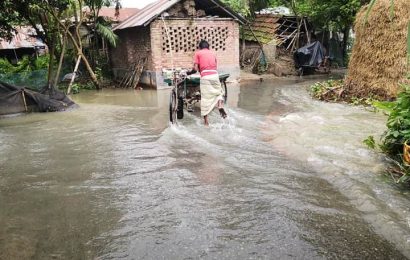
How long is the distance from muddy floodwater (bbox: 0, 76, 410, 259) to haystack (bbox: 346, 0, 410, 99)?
2107 millimetres

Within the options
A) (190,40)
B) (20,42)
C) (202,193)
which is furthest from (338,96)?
(20,42)

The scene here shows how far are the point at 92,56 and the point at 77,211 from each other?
16520mm

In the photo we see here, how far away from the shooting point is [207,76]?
7.88 meters

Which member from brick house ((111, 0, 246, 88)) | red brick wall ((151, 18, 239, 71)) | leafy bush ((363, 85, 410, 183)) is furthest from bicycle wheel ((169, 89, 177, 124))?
red brick wall ((151, 18, 239, 71))

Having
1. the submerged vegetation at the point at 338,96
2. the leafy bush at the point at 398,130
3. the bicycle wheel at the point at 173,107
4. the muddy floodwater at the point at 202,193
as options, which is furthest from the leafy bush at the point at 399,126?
the submerged vegetation at the point at 338,96

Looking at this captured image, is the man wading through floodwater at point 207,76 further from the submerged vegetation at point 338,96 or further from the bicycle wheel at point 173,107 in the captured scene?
the submerged vegetation at point 338,96

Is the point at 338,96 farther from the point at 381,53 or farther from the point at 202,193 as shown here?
the point at 202,193

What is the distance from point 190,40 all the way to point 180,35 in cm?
53

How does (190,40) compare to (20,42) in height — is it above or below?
below

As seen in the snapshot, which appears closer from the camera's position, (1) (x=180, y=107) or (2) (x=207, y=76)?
(2) (x=207, y=76)

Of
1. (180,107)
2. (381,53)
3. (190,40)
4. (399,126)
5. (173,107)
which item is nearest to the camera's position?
(399,126)

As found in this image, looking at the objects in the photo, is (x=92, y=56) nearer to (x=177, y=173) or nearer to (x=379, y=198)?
(x=177, y=173)

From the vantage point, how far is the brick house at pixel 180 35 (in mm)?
15875

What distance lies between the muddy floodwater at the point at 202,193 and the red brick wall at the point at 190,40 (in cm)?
794
